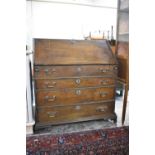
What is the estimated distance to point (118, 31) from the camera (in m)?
2.72

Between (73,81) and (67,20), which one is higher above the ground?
(67,20)

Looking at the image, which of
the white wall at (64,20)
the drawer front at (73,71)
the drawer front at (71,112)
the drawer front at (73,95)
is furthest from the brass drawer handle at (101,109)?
the white wall at (64,20)

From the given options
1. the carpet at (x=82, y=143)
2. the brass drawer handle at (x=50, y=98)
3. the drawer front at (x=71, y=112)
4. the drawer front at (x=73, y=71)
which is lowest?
the carpet at (x=82, y=143)

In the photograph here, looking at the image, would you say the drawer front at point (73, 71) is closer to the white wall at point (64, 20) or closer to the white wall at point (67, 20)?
the white wall at point (64, 20)

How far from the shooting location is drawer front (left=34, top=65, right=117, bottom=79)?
2.20m

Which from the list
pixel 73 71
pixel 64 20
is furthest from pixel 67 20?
pixel 73 71

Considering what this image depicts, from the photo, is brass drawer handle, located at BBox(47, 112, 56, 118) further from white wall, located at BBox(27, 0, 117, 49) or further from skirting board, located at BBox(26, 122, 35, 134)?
white wall, located at BBox(27, 0, 117, 49)

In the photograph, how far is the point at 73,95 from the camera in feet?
7.82

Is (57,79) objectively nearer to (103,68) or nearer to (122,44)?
(103,68)

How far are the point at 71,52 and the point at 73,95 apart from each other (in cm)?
54

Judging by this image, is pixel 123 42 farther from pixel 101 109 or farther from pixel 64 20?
pixel 64 20

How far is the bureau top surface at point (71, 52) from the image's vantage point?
2244 mm

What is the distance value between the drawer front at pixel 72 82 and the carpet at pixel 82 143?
22.9 inches
